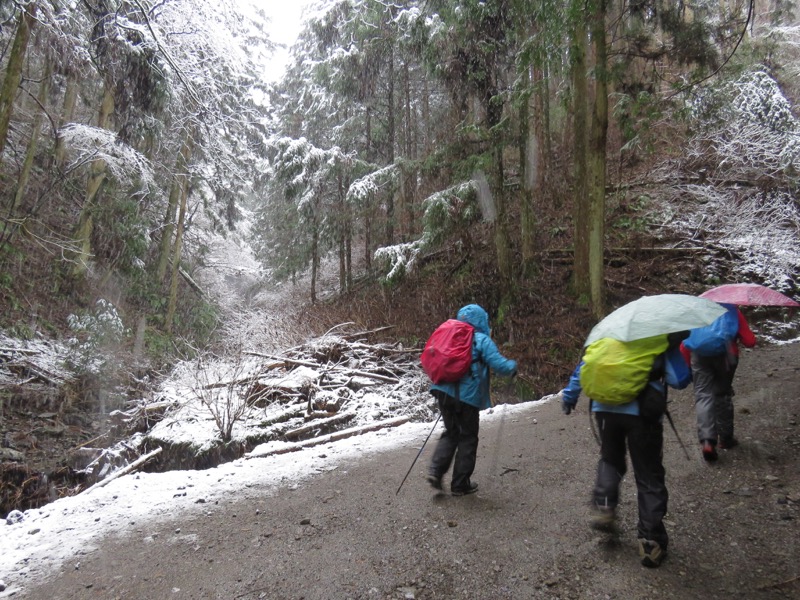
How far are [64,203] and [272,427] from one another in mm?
14734

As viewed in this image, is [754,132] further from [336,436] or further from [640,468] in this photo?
[640,468]

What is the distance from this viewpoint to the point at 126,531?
450cm

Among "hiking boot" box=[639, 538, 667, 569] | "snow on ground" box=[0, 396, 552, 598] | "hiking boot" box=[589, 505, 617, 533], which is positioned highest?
"hiking boot" box=[589, 505, 617, 533]

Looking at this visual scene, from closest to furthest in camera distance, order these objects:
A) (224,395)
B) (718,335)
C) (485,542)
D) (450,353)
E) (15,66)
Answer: (485,542) → (450,353) → (718,335) → (15,66) → (224,395)

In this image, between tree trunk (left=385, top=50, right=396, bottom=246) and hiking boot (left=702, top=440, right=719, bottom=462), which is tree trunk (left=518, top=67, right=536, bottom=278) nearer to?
tree trunk (left=385, top=50, right=396, bottom=246)

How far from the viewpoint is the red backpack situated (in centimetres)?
414

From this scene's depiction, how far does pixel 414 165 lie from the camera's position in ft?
45.5

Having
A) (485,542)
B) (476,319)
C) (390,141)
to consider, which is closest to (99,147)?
(476,319)

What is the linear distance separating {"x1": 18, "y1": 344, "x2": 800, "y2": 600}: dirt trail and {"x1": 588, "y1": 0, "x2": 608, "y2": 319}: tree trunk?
447cm

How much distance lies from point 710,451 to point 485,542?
8.53 feet

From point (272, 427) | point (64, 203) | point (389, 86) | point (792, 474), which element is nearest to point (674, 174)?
point (389, 86)

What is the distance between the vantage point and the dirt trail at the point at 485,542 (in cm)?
305

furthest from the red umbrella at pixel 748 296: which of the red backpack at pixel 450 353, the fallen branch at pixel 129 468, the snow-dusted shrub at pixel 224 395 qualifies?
the fallen branch at pixel 129 468

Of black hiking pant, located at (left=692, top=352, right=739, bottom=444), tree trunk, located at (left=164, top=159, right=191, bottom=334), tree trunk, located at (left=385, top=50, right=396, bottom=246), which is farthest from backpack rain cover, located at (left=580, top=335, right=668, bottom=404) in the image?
tree trunk, located at (left=164, top=159, right=191, bottom=334)
